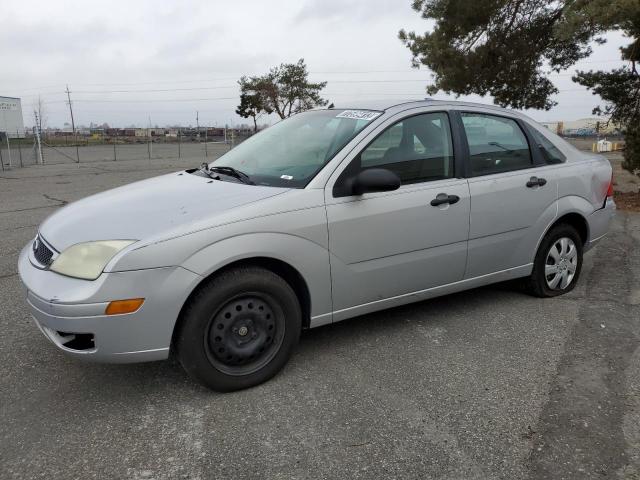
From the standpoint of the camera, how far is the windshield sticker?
3643 millimetres

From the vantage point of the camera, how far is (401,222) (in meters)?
3.49

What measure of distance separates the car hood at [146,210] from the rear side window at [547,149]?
2.41m

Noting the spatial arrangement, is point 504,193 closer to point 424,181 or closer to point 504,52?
point 424,181

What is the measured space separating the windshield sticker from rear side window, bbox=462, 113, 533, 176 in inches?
30.5

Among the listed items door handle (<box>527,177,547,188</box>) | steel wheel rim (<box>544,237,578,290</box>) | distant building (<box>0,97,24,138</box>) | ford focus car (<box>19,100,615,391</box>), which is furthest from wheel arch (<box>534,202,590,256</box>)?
distant building (<box>0,97,24,138</box>)

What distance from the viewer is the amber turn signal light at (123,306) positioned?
265 centimetres

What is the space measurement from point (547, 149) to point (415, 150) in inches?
56.8

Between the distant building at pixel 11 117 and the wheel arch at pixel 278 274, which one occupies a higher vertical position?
the distant building at pixel 11 117

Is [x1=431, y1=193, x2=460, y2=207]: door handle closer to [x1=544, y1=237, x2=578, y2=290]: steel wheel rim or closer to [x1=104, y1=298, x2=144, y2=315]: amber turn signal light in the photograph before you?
[x1=544, y1=237, x2=578, y2=290]: steel wheel rim

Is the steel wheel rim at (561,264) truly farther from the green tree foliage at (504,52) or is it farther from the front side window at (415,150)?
the green tree foliage at (504,52)

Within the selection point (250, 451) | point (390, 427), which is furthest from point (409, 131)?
point (250, 451)

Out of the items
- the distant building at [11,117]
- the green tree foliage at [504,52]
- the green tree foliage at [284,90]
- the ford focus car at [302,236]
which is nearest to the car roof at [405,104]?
the ford focus car at [302,236]

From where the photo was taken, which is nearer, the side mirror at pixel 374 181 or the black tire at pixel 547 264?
the side mirror at pixel 374 181

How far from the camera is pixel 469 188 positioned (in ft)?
12.6
